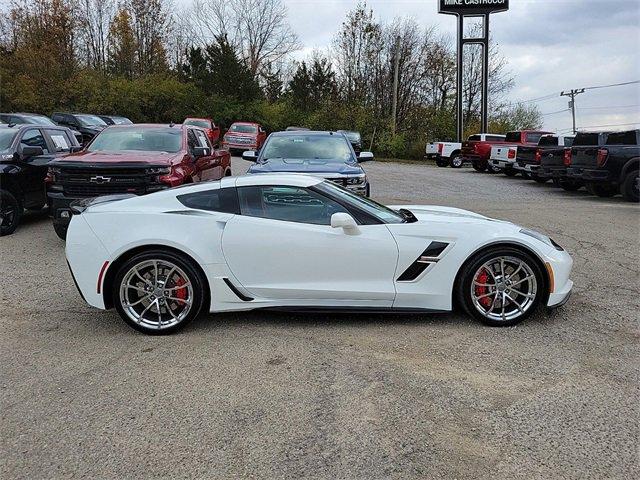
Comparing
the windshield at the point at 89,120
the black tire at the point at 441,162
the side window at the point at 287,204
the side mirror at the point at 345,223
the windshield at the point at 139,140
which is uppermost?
the windshield at the point at 89,120

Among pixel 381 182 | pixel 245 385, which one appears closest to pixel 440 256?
pixel 245 385

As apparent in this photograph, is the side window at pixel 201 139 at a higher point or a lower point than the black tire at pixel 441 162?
higher

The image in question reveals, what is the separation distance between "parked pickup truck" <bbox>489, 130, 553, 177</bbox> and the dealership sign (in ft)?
31.6

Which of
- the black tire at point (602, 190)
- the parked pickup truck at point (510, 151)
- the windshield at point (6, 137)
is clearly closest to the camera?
the windshield at point (6, 137)

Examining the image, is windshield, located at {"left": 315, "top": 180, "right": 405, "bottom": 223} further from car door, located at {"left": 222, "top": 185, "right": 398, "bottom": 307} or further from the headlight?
the headlight

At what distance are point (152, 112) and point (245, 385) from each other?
38.5 meters

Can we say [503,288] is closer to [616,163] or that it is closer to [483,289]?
[483,289]

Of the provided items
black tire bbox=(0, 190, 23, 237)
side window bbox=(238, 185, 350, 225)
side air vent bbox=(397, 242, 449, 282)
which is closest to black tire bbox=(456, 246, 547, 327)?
side air vent bbox=(397, 242, 449, 282)

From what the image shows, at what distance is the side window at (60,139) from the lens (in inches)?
400

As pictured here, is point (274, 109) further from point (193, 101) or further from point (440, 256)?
point (440, 256)

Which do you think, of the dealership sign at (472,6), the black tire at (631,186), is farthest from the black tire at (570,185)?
the dealership sign at (472,6)

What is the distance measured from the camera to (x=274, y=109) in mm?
41438

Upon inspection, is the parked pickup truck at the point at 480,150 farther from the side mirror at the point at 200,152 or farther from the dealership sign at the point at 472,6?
the side mirror at the point at 200,152

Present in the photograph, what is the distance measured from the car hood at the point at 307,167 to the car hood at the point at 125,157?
1.52 meters
